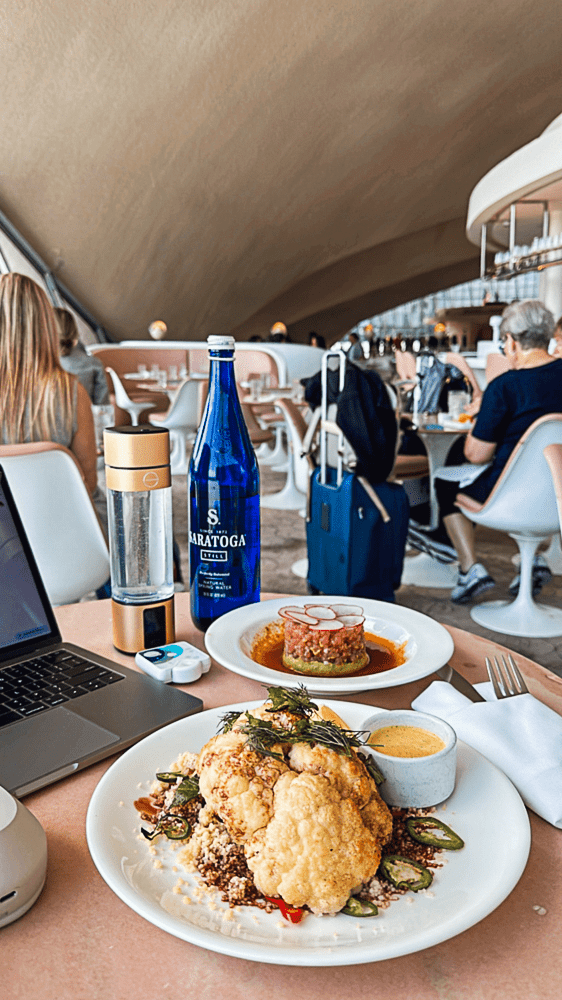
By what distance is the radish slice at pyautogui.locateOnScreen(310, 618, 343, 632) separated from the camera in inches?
35.6

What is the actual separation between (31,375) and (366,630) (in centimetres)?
193

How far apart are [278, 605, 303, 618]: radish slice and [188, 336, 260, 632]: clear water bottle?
0.36ft

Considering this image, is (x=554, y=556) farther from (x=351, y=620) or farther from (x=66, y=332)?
(x=351, y=620)

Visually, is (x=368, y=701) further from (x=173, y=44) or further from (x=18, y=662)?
(x=173, y=44)

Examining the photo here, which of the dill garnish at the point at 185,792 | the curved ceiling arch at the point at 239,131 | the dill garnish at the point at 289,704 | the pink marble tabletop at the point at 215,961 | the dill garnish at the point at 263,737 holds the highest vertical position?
the curved ceiling arch at the point at 239,131

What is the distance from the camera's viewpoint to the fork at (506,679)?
84 cm

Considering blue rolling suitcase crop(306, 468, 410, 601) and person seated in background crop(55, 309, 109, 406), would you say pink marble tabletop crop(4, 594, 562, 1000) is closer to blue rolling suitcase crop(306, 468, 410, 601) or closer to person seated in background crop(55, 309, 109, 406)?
blue rolling suitcase crop(306, 468, 410, 601)

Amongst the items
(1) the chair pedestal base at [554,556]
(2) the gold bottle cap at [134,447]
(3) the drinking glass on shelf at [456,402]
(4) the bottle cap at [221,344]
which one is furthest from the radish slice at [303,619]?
(3) the drinking glass on shelf at [456,402]

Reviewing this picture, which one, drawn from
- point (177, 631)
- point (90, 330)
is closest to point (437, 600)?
point (177, 631)

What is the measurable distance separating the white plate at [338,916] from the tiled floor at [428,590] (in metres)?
2.47

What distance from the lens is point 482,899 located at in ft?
1.64

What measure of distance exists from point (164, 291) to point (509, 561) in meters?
9.20

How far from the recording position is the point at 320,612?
3.16ft

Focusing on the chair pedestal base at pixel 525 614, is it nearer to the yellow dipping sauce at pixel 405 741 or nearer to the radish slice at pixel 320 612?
the radish slice at pixel 320 612
